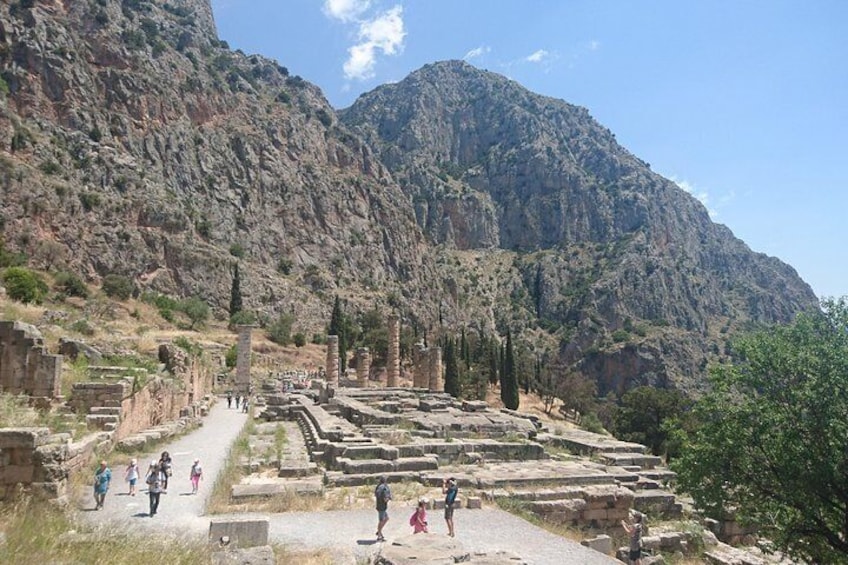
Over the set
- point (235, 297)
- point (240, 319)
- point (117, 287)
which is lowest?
point (240, 319)

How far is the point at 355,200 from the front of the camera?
107 meters

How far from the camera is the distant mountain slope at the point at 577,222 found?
126375mm

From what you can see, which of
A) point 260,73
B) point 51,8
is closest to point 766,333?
point 51,8

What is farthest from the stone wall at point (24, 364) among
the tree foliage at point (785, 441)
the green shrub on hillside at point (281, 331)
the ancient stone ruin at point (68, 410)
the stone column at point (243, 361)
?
the green shrub on hillside at point (281, 331)

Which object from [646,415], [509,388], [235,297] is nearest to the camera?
[646,415]

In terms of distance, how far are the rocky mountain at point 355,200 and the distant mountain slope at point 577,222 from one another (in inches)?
22.9

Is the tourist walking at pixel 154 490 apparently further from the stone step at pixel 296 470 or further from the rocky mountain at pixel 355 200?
the rocky mountain at pixel 355 200

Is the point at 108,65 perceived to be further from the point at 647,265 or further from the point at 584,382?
the point at 647,265

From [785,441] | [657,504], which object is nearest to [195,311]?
[657,504]

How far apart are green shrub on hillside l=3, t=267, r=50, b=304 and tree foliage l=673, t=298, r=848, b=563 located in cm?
3786

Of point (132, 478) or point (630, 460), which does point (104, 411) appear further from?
point (630, 460)

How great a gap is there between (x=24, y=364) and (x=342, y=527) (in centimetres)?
1094

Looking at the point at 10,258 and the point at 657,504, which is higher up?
the point at 10,258

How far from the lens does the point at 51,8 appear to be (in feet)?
246
